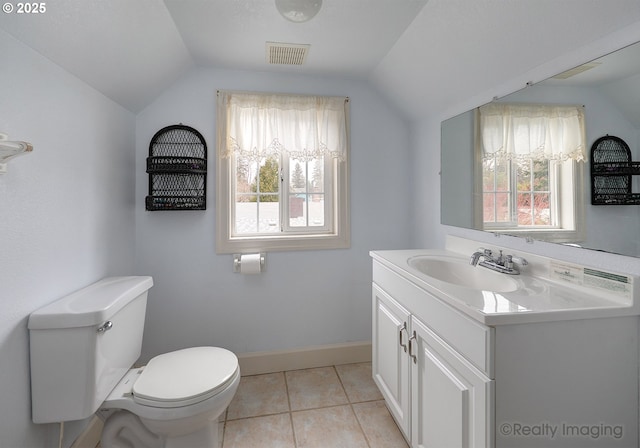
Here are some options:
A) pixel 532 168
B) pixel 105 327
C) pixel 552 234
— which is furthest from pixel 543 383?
pixel 105 327

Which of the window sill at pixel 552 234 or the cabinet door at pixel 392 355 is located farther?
the cabinet door at pixel 392 355

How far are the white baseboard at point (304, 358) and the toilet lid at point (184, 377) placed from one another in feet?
2.35

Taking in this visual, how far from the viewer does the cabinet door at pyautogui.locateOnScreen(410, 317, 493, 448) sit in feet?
3.10

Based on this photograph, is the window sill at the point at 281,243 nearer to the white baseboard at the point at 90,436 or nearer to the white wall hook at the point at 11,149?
the white baseboard at the point at 90,436

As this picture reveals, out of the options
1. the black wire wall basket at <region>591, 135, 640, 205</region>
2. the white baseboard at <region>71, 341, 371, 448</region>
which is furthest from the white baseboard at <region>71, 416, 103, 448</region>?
the black wire wall basket at <region>591, 135, 640, 205</region>

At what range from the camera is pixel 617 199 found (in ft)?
3.52

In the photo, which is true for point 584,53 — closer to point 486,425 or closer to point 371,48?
point 371,48

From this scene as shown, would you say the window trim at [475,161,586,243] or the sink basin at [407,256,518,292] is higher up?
the window trim at [475,161,586,243]

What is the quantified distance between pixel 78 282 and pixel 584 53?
2350 millimetres

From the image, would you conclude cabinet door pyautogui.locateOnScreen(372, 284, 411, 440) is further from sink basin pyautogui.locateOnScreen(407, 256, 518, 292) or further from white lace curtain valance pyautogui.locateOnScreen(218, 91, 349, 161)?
white lace curtain valance pyautogui.locateOnScreen(218, 91, 349, 161)

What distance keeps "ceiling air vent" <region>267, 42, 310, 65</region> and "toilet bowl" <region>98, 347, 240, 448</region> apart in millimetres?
1780

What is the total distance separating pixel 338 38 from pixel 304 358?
7.04 feet

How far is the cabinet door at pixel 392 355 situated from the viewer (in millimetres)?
1458

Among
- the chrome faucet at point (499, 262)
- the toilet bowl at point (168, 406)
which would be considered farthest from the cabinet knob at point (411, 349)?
the toilet bowl at point (168, 406)
